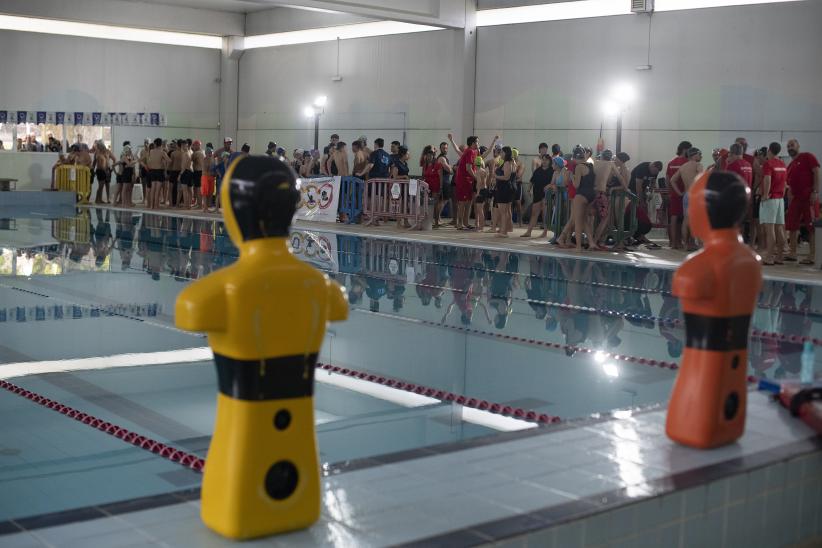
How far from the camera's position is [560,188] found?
55.3 ft

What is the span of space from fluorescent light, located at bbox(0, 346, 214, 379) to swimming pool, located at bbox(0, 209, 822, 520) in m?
0.02

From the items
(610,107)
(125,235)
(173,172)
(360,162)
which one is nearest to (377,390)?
(125,235)

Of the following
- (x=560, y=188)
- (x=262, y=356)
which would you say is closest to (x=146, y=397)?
(x=262, y=356)

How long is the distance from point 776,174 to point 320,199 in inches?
396

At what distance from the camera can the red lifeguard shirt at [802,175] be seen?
1484cm

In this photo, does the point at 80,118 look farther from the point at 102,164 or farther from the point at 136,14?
the point at 136,14

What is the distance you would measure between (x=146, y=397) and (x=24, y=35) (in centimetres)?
2559

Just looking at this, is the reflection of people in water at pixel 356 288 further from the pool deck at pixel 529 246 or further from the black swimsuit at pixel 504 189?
the black swimsuit at pixel 504 189

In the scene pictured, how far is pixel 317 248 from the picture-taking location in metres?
15.9

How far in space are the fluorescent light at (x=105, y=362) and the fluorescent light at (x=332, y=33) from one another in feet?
61.0

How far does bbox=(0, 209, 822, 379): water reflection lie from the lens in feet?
29.1

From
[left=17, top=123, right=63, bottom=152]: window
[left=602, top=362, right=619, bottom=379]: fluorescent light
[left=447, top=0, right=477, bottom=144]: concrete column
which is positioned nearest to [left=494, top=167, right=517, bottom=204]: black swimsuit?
[left=447, top=0, right=477, bottom=144]: concrete column

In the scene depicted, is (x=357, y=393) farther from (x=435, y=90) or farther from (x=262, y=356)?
(x=435, y=90)

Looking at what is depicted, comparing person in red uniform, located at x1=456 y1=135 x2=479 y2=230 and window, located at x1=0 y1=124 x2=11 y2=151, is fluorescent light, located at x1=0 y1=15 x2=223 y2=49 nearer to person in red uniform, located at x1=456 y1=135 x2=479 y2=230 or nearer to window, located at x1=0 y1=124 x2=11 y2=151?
window, located at x1=0 y1=124 x2=11 y2=151
